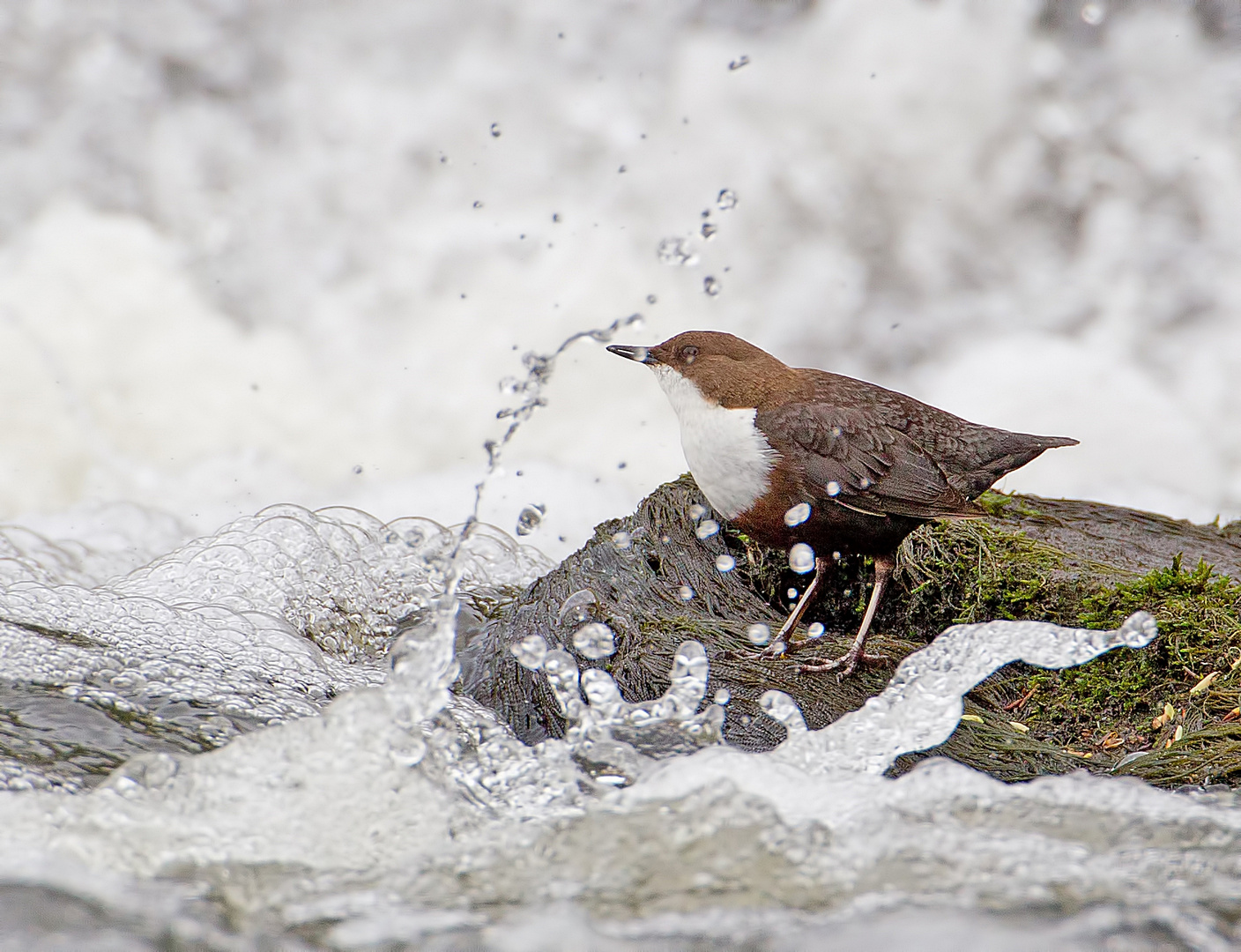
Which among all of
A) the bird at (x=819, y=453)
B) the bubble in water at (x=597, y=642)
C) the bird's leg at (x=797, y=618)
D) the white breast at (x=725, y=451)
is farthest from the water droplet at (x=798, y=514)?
the bubble in water at (x=597, y=642)

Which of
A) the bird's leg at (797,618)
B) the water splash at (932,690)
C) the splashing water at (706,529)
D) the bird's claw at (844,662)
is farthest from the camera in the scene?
the splashing water at (706,529)

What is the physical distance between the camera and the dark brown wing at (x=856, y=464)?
3.47 m

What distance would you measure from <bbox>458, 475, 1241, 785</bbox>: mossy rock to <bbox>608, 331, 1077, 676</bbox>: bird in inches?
16.6

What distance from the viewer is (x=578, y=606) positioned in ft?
12.0

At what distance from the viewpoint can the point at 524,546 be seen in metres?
6.04

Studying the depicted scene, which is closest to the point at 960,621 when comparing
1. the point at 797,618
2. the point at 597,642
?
the point at 797,618

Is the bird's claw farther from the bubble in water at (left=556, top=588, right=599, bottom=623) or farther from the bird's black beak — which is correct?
the bird's black beak

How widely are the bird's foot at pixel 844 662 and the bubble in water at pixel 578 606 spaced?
2.57 feet

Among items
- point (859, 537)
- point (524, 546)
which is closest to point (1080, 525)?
point (859, 537)

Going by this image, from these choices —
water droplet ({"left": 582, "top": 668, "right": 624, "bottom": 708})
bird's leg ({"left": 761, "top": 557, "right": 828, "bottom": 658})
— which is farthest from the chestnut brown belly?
water droplet ({"left": 582, "top": 668, "right": 624, "bottom": 708})

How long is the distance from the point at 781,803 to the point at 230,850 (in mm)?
1115

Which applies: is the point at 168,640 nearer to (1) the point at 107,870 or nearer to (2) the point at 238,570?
(2) the point at 238,570

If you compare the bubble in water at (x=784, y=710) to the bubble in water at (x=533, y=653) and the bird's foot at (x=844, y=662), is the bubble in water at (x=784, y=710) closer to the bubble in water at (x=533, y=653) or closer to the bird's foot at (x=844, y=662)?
the bird's foot at (x=844, y=662)

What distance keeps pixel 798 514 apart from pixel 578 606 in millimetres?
858
